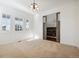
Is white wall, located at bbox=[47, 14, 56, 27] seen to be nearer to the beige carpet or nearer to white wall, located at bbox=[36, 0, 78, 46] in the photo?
white wall, located at bbox=[36, 0, 78, 46]

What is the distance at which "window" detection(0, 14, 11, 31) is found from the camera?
15.0 feet

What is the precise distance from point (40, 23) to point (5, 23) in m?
2.49

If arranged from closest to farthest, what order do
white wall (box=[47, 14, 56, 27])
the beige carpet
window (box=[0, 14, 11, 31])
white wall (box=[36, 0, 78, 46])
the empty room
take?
the beige carpet → the empty room → white wall (box=[36, 0, 78, 46]) → window (box=[0, 14, 11, 31]) → white wall (box=[47, 14, 56, 27])

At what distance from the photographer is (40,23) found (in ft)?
20.5

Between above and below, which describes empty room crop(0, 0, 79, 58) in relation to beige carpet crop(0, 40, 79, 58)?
above

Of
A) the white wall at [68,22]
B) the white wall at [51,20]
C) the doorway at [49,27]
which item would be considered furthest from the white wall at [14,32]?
the white wall at [68,22]

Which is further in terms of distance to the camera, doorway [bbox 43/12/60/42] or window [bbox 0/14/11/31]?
doorway [bbox 43/12/60/42]

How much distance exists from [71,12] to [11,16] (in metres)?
3.46

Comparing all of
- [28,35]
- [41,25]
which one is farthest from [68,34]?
[28,35]

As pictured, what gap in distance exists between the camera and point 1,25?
4516 millimetres

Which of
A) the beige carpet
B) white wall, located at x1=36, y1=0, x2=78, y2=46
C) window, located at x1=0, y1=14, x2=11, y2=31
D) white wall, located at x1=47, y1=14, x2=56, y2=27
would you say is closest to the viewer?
the beige carpet

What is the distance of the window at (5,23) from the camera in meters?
4.58

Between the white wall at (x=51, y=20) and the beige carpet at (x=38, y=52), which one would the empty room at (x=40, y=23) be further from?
the beige carpet at (x=38, y=52)

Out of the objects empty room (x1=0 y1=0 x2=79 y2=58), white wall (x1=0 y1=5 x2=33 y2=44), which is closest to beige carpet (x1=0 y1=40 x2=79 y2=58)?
empty room (x1=0 y1=0 x2=79 y2=58)
